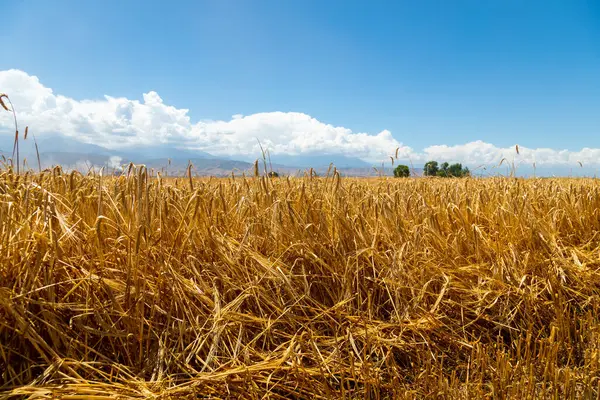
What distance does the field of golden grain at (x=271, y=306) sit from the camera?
1.09 m

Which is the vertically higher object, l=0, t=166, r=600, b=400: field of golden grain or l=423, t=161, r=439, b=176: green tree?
l=423, t=161, r=439, b=176: green tree

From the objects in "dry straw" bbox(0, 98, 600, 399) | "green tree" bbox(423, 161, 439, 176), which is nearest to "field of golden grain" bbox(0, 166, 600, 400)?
"dry straw" bbox(0, 98, 600, 399)

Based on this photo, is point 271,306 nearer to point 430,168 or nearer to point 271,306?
point 271,306

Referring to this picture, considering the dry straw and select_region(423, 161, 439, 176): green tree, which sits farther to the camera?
select_region(423, 161, 439, 176): green tree

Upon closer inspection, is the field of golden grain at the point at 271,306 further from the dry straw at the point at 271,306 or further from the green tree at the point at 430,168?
the green tree at the point at 430,168

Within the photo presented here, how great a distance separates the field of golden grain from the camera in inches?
42.9

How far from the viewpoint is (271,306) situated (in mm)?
1392

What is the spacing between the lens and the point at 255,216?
1722 millimetres

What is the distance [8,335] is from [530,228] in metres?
2.36

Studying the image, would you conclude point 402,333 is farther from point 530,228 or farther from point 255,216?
point 530,228

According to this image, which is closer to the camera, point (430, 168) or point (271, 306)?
point (271, 306)

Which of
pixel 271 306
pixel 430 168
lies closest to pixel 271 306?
pixel 271 306

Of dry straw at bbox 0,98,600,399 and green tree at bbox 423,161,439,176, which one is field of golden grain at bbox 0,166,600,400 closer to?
dry straw at bbox 0,98,600,399

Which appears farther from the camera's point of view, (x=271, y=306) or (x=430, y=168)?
(x=430, y=168)
